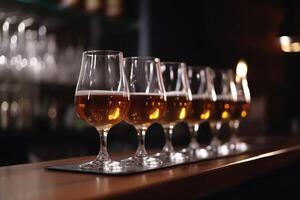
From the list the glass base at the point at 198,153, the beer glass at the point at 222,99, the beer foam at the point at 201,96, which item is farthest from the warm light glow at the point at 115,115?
the beer glass at the point at 222,99

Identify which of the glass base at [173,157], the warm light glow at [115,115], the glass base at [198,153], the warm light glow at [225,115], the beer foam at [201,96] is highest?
the beer foam at [201,96]

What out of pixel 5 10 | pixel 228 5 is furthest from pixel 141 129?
pixel 228 5

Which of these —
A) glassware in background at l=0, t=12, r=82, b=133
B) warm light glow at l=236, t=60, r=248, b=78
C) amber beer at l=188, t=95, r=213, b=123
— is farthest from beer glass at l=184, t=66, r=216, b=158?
warm light glow at l=236, t=60, r=248, b=78

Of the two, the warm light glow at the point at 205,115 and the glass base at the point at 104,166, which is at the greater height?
the warm light glow at the point at 205,115

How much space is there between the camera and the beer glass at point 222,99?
167 centimetres

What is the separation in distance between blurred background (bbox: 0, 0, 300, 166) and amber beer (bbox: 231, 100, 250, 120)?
0.76 metres

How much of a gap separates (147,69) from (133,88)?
6 centimetres

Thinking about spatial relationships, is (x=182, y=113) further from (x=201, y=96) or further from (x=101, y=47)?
(x=101, y=47)

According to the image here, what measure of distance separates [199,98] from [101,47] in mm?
1831

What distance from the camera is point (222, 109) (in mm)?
1682

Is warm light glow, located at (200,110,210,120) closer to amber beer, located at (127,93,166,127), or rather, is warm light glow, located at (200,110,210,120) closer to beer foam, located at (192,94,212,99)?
beer foam, located at (192,94,212,99)

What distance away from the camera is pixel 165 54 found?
10.8 feet

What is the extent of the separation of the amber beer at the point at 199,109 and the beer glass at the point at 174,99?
0.13 meters

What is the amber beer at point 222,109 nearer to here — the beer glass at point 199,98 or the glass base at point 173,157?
the beer glass at point 199,98
